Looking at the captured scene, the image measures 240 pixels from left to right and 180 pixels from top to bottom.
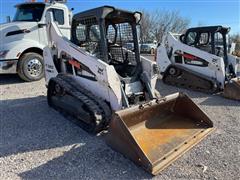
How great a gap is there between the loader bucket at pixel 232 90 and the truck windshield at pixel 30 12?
19.7 feet

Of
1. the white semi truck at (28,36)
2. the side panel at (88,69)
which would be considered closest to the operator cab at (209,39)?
the white semi truck at (28,36)

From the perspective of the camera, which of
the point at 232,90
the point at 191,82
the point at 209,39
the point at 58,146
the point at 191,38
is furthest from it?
the point at 191,38

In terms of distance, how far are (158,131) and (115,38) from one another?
6.90 feet

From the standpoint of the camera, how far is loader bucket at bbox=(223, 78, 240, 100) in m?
6.75

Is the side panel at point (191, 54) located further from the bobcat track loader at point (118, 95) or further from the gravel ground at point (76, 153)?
the bobcat track loader at point (118, 95)

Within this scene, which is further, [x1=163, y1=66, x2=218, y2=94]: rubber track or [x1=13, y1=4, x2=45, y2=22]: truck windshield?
[x1=13, y1=4, x2=45, y2=22]: truck windshield

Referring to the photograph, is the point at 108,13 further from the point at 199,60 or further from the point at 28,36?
the point at 28,36

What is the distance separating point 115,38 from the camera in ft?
17.0

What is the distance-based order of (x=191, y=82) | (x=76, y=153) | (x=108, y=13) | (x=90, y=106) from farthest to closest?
(x=191, y=82) → (x=108, y=13) → (x=90, y=106) → (x=76, y=153)

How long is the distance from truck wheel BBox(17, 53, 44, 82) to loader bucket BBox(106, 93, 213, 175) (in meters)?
5.51

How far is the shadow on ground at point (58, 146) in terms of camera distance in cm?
322

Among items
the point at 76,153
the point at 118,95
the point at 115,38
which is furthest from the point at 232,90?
the point at 76,153

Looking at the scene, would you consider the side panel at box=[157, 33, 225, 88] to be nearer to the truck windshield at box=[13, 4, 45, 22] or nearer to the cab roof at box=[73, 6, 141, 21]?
the cab roof at box=[73, 6, 141, 21]

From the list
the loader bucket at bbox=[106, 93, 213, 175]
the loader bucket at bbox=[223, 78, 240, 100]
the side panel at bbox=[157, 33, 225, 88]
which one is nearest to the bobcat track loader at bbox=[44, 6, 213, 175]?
the loader bucket at bbox=[106, 93, 213, 175]
